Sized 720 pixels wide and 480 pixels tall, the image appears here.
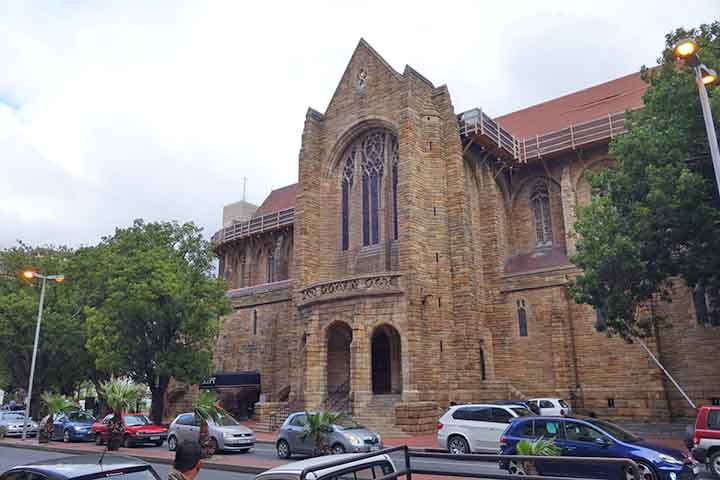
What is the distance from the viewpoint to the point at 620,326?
62.7 feet

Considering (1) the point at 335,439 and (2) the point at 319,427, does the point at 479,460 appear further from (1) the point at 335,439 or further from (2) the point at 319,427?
(1) the point at 335,439

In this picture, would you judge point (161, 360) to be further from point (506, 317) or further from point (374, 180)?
point (506, 317)

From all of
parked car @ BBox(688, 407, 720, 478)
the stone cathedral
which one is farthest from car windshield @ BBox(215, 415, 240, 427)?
parked car @ BBox(688, 407, 720, 478)

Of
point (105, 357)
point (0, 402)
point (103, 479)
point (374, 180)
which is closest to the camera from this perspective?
point (103, 479)

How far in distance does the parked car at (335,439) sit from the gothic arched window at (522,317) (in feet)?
49.7

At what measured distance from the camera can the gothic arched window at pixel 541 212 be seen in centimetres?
3344

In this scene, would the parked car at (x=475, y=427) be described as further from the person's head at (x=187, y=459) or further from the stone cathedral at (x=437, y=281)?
the person's head at (x=187, y=459)

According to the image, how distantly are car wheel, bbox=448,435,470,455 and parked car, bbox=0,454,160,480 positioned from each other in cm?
1234

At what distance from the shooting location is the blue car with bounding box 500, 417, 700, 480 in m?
9.95

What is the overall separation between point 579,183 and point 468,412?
20436mm

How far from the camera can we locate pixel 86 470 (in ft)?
17.4

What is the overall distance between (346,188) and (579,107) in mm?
16519

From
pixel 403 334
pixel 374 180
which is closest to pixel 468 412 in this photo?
pixel 403 334

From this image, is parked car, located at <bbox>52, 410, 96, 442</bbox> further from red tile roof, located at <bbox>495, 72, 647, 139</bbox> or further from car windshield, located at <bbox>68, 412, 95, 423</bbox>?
red tile roof, located at <bbox>495, 72, 647, 139</bbox>
